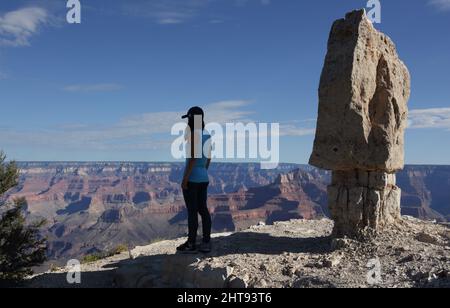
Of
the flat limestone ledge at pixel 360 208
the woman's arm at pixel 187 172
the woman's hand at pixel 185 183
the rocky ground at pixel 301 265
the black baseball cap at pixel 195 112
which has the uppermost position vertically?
the black baseball cap at pixel 195 112

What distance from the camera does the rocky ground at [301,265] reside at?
811 centimetres

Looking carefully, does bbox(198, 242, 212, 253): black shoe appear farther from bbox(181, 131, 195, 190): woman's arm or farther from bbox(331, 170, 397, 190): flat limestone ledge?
bbox(331, 170, 397, 190): flat limestone ledge

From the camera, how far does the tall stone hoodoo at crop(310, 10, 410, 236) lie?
1084cm

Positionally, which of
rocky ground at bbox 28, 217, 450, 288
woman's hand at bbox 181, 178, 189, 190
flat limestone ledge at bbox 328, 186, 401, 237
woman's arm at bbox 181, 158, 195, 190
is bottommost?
rocky ground at bbox 28, 217, 450, 288

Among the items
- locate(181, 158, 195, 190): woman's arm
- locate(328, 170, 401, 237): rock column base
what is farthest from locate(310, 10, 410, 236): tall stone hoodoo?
locate(181, 158, 195, 190): woman's arm

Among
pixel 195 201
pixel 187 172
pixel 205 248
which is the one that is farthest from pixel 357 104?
pixel 205 248

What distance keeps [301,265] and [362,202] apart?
A: 271cm

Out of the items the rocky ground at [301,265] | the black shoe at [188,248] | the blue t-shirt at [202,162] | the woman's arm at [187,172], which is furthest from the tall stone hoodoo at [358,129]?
the black shoe at [188,248]

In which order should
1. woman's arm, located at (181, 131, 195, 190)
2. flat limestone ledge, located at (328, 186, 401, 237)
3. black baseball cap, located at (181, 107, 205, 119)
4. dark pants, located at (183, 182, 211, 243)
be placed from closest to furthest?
woman's arm, located at (181, 131, 195, 190) < black baseball cap, located at (181, 107, 205, 119) < dark pants, located at (183, 182, 211, 243) < flat limestone ledge, located at (328, 186, 401, 237)

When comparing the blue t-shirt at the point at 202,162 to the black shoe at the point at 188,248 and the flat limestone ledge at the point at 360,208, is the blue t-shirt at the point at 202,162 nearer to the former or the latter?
the black shoe at the point at 188,248

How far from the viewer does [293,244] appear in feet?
39.5

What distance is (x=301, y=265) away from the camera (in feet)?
30.9
